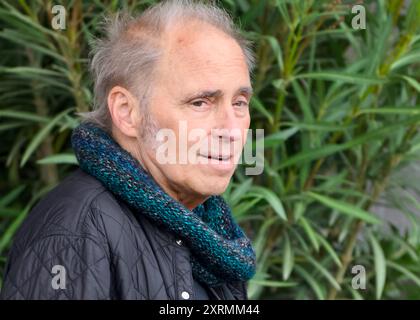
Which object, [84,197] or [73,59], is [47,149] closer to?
[73,59]

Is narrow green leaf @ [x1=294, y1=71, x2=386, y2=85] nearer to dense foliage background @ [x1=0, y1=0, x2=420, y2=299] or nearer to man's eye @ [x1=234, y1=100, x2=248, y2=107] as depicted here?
dense foliage background @ [x1=0, y1=0, x2=420, y2=299]

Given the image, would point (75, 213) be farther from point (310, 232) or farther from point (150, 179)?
point (310, 232)

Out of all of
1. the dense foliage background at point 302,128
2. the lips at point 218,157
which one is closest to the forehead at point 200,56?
the lips at point 218,157

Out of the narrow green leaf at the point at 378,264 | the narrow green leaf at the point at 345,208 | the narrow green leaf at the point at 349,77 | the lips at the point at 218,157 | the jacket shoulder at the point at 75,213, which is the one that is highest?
Answer: the narrow green leaf at the point at 349,77

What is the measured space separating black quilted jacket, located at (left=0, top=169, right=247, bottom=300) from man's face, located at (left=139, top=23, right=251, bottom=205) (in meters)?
0.11

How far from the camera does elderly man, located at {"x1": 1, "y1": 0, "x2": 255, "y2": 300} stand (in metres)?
1.16

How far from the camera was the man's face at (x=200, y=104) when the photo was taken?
4.30 feet

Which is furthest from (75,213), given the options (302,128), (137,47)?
(302,128)

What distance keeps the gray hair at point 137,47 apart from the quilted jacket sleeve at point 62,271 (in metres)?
0.29

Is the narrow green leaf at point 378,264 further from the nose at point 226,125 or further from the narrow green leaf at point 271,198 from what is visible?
the nose at point 226,125

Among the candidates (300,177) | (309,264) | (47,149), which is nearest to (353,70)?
(300,177)

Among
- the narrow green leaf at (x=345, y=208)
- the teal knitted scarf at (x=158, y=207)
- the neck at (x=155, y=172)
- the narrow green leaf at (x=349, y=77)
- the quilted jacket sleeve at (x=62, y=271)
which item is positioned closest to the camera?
the quilted jacket sleeve at (x=62, y=271)

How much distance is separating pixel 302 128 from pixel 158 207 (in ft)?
3.46

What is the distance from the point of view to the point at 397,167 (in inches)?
97.3
